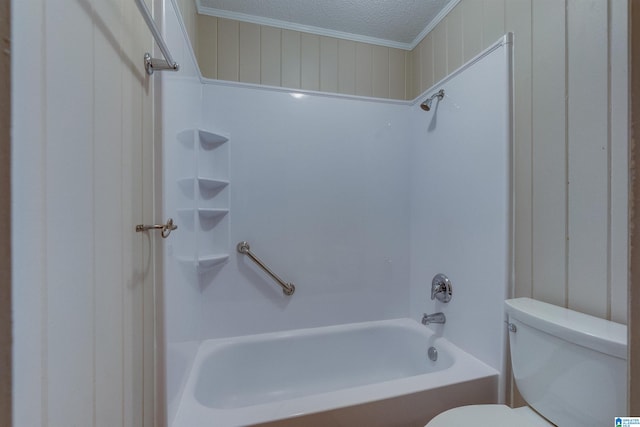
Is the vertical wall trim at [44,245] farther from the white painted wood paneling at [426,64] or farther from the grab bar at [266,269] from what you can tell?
the white painted wood paneling at [426,64]

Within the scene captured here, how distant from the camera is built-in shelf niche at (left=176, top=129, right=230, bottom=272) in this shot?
138 cm

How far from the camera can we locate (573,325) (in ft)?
2.78

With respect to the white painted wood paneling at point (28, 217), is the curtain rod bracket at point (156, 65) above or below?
above

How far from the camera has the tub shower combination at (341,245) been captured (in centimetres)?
121

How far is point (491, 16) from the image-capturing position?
52.3 inches

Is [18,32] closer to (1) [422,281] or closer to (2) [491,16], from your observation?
(2) [491,16]

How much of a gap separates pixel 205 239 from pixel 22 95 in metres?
1.27

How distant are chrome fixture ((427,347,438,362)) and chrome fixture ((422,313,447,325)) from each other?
16 cm

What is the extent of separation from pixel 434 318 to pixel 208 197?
62.0 inches

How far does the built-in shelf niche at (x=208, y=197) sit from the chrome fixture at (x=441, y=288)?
1.29 m

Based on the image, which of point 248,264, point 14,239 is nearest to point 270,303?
point 248,264
